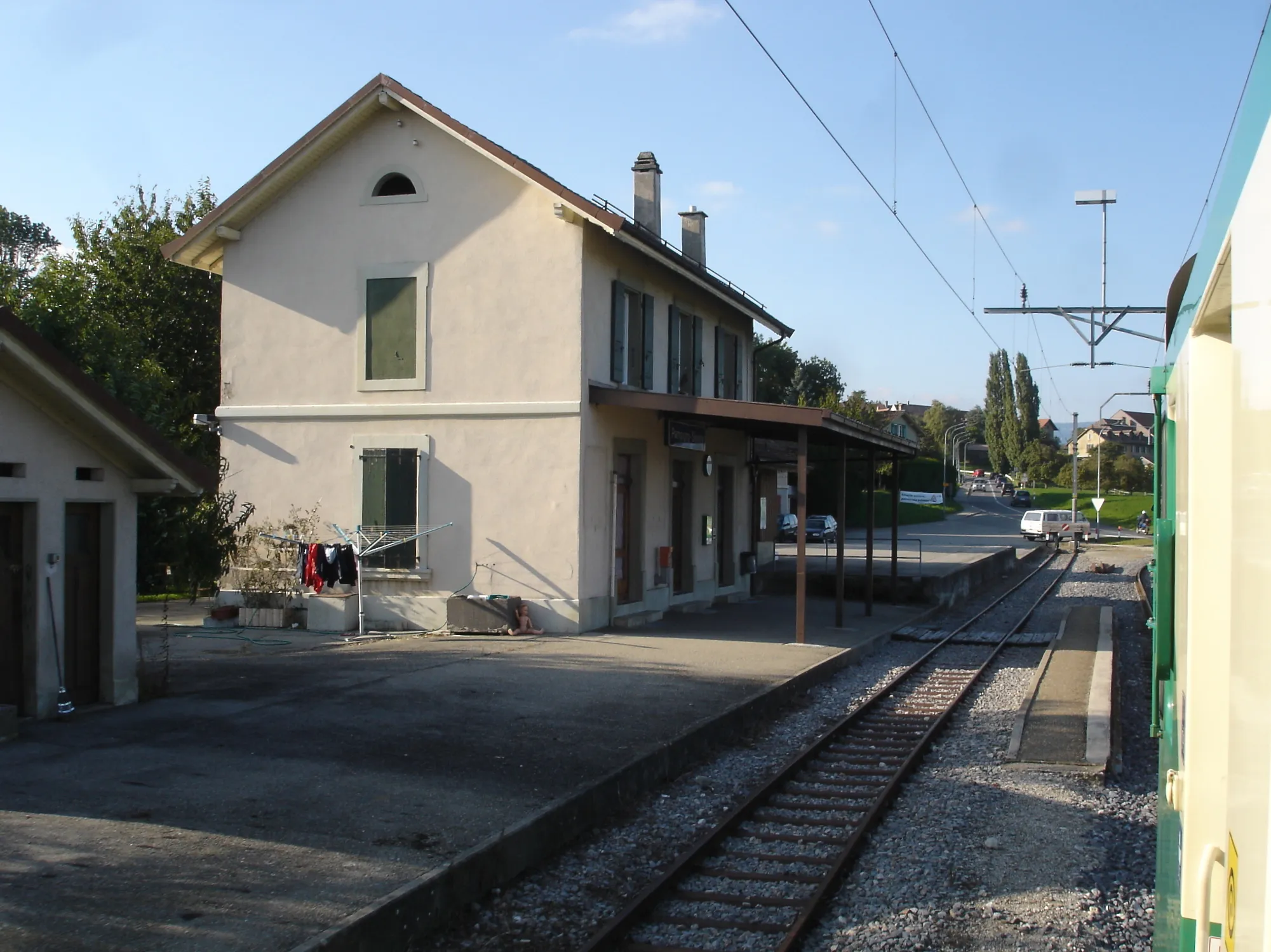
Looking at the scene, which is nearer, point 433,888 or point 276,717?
point 433,888

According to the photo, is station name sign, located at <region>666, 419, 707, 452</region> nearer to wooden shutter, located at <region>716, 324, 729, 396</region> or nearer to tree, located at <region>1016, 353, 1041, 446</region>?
wooden shutter, located at <region>716, 324, 729, 396</region>

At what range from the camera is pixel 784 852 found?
7699 millimetres

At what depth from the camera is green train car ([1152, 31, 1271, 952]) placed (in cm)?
180

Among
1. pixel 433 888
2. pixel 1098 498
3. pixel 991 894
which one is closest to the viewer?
pixel 433 888

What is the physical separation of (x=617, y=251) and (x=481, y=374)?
114 inches

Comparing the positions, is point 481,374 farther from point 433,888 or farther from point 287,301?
point 433,888

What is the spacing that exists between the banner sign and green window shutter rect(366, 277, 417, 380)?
192 feet

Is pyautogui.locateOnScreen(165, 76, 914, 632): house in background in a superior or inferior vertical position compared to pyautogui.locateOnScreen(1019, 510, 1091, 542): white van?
superior

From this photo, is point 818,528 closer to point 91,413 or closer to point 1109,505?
point 1109,505

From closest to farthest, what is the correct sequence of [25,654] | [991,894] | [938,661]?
1. [991,894]
2. [25,654]
3. [938,661]

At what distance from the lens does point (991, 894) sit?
680 centimetres

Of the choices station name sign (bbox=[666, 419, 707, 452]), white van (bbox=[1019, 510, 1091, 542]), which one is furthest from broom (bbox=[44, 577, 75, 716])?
white van (bbox=[1019, 510, 1091, 542])

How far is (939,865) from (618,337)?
39.7ft

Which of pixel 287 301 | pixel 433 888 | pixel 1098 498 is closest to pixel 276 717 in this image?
pixel 433 888
